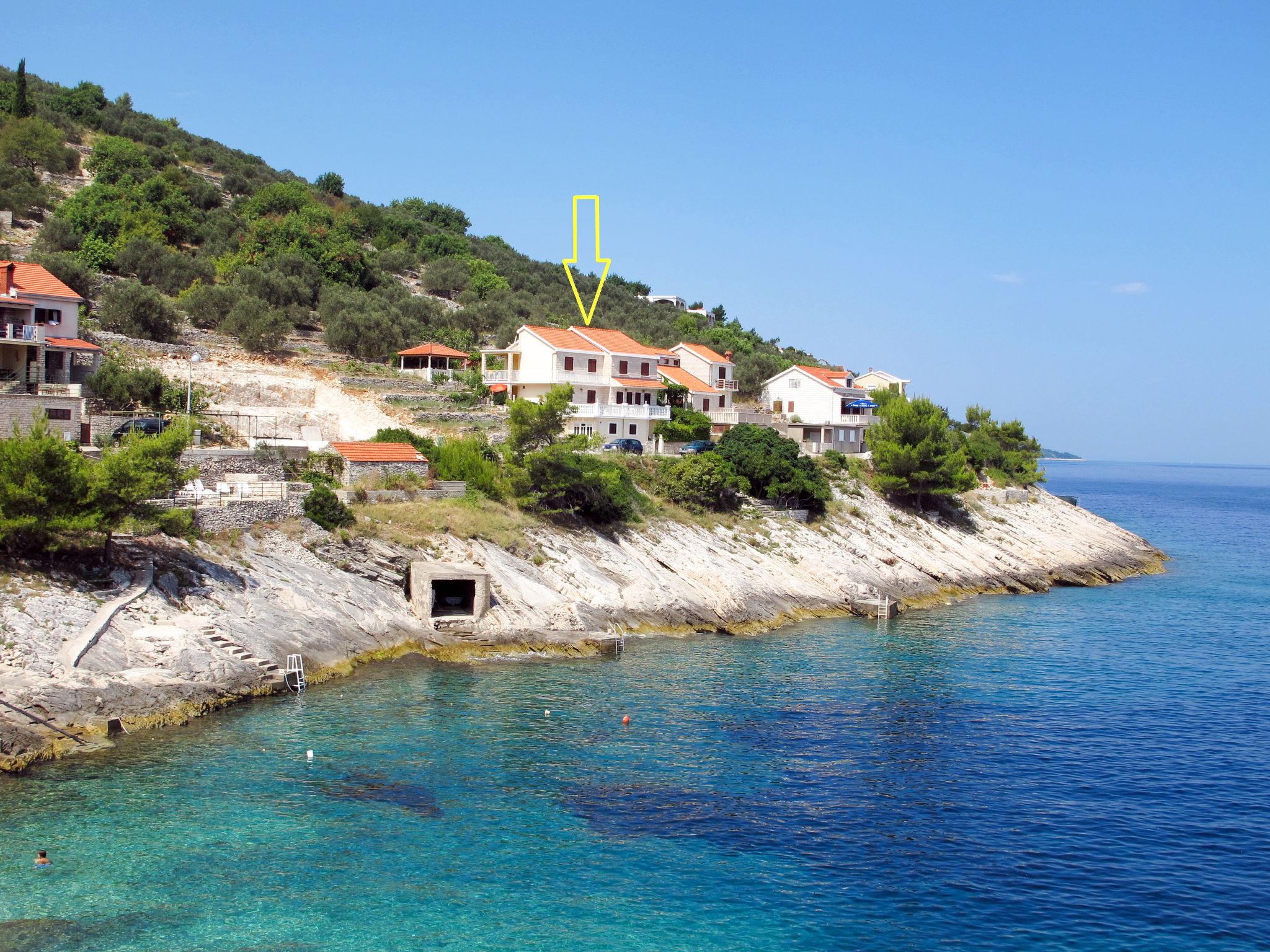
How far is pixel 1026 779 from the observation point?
31.9 meters

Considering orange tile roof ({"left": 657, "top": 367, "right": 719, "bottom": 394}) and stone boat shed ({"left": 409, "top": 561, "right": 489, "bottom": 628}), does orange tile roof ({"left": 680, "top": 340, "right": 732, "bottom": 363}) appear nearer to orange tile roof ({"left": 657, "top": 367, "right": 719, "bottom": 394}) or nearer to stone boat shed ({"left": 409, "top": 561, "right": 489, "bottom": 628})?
orange tile roof ({"left": 657, "top": 367, "right": 719, "bottom": 394})

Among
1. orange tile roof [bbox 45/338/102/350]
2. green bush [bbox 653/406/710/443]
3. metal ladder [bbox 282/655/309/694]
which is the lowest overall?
metal ladder [bbox 282/655/309/694]

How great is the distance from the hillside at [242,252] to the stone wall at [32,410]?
21.4m

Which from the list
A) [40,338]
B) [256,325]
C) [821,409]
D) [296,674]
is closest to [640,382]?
[821,409]

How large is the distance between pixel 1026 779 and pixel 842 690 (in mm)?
10062

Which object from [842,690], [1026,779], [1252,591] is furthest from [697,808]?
[1252,591]

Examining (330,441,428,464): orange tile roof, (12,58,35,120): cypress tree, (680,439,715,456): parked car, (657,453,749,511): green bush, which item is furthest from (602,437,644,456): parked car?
(12,58,35,120): cypress tree

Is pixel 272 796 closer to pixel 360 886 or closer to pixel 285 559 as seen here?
pixel 360 886

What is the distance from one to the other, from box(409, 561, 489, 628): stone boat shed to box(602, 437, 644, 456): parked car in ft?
76.1

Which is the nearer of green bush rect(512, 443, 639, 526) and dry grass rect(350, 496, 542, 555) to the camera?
dry grass rect(350, 496, 542, 555)

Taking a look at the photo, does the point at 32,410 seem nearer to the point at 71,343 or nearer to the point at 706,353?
the point at 71,343

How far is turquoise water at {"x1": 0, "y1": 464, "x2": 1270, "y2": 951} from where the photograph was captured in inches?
863

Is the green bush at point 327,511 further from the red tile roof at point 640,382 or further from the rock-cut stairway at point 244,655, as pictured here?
the red tile roof at point 640,382

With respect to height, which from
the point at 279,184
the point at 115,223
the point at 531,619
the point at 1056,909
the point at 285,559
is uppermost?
the point at 279,184
